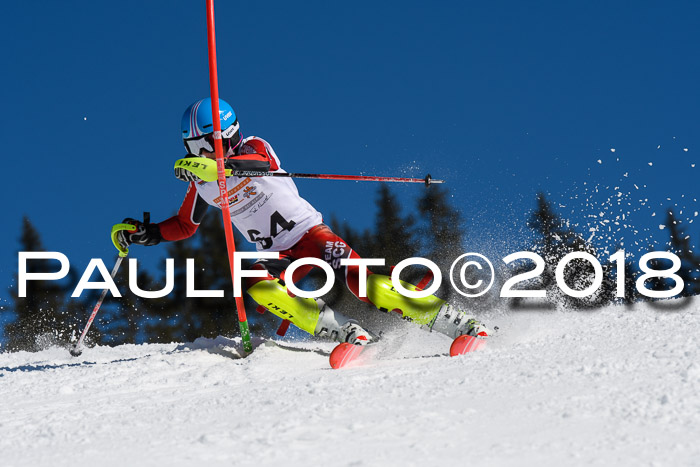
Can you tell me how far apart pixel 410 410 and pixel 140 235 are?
12.3ft

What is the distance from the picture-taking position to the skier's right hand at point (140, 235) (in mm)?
5625

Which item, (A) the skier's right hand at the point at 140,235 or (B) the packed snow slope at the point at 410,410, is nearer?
(B) the packed snow slope at the point at 410,410

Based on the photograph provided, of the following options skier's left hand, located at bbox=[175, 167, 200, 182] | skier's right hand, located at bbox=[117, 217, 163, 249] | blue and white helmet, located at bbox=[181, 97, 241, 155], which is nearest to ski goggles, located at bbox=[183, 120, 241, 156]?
blue and white helmet, located at bbox=[181, 97, 241, 155]

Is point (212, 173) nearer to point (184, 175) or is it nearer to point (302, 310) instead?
point (184, 175)

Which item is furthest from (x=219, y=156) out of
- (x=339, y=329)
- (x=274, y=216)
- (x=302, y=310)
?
(x=339, y=329)

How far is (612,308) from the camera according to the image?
18.5ft

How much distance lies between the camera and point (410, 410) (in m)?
2.50

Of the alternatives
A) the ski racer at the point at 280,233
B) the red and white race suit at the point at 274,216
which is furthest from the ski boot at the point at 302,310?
the red and white race suit at the point at 274,216

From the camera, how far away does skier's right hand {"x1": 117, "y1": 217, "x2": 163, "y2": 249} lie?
562 centimetres

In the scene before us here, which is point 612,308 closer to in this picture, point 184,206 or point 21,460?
point 184,206

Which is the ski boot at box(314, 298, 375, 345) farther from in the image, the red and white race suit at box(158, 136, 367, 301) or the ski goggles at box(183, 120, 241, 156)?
the ski goggles at box(183, 120, 241, 156)

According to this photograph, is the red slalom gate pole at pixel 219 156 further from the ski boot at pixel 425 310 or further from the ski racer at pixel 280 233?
the ski boot at pixel 425 310

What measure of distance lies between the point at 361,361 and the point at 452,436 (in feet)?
7.73

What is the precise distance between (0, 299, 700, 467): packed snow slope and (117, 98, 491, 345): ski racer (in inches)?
17.3
